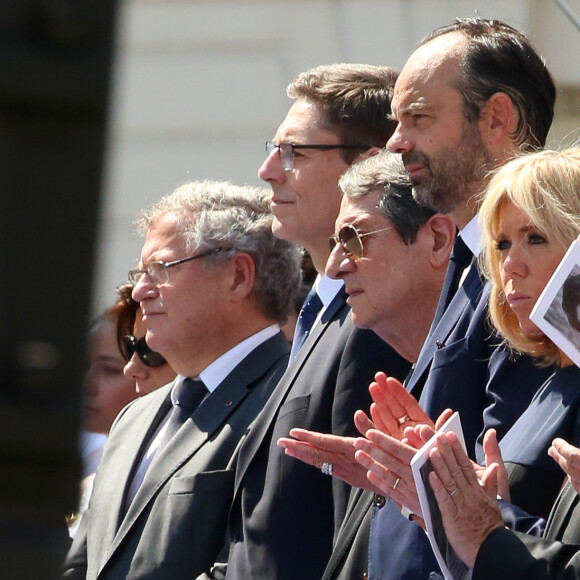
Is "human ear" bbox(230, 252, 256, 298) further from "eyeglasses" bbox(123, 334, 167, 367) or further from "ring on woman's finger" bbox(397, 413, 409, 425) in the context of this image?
"ring on woman's finger" bbox(397, 413, 409, 425)

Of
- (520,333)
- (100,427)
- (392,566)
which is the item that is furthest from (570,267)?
(100,427)

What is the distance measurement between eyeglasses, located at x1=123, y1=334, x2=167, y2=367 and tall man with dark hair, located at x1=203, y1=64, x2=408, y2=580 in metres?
1.28

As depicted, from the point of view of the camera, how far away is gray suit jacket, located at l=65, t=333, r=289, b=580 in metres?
4.00

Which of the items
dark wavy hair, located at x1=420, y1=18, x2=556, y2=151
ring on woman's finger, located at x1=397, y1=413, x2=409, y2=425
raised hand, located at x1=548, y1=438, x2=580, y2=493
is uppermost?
dark wavy hair, located at x1=420, y1=18, x2=556, y2=151

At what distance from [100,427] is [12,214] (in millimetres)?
5308

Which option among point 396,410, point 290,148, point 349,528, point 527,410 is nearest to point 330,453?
point 396,410

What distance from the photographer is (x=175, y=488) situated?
4.12 metres

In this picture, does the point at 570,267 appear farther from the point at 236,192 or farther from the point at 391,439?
the point at 236,192

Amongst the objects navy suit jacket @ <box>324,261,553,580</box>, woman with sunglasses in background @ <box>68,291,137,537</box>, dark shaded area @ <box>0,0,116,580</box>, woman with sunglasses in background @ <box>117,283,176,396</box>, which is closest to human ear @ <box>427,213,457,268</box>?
navy suit jacket @ <box>324,261,553,580</box>

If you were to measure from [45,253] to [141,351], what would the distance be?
4.73 metres

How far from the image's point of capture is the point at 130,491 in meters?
4.52

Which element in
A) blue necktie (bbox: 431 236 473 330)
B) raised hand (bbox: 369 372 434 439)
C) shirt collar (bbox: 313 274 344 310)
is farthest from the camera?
shirt collar (bbox: 313 274 344 310)

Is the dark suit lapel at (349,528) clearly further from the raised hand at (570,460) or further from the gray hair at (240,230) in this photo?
A: the gray hair at (240,230)

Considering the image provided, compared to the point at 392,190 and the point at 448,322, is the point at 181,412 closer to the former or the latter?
the point at 392,190
